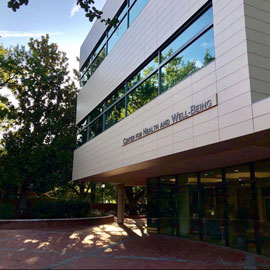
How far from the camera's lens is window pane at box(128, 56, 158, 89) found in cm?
1387

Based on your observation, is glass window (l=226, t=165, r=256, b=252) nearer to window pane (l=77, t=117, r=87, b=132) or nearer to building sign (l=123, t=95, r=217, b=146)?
building sign (l=123, t=95, r=217, b=146)

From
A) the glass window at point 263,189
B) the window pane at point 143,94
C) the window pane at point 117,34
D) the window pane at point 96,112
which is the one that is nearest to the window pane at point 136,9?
the window pane at point 117,34

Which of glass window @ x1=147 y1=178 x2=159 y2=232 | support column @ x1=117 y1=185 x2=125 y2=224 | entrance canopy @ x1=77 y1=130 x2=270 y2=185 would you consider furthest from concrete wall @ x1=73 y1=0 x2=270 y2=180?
support column @ x1=117 y1=185 x2=125 y2=224

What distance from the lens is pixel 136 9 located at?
1648 cm

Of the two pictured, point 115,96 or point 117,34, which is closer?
point 115,96

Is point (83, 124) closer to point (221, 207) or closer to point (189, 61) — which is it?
point (221, 207)

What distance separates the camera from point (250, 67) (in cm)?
800

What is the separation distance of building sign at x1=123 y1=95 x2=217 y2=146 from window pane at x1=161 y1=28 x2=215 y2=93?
1412 millimetres

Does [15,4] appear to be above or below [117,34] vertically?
below

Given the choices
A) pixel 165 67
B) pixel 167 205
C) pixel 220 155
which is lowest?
pixel 167 205

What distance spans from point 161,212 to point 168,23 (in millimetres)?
10174

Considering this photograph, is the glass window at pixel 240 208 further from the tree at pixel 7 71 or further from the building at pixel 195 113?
the tree at pixel 7 71

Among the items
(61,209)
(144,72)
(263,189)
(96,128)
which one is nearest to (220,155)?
(263,189)

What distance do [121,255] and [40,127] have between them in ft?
73.1
